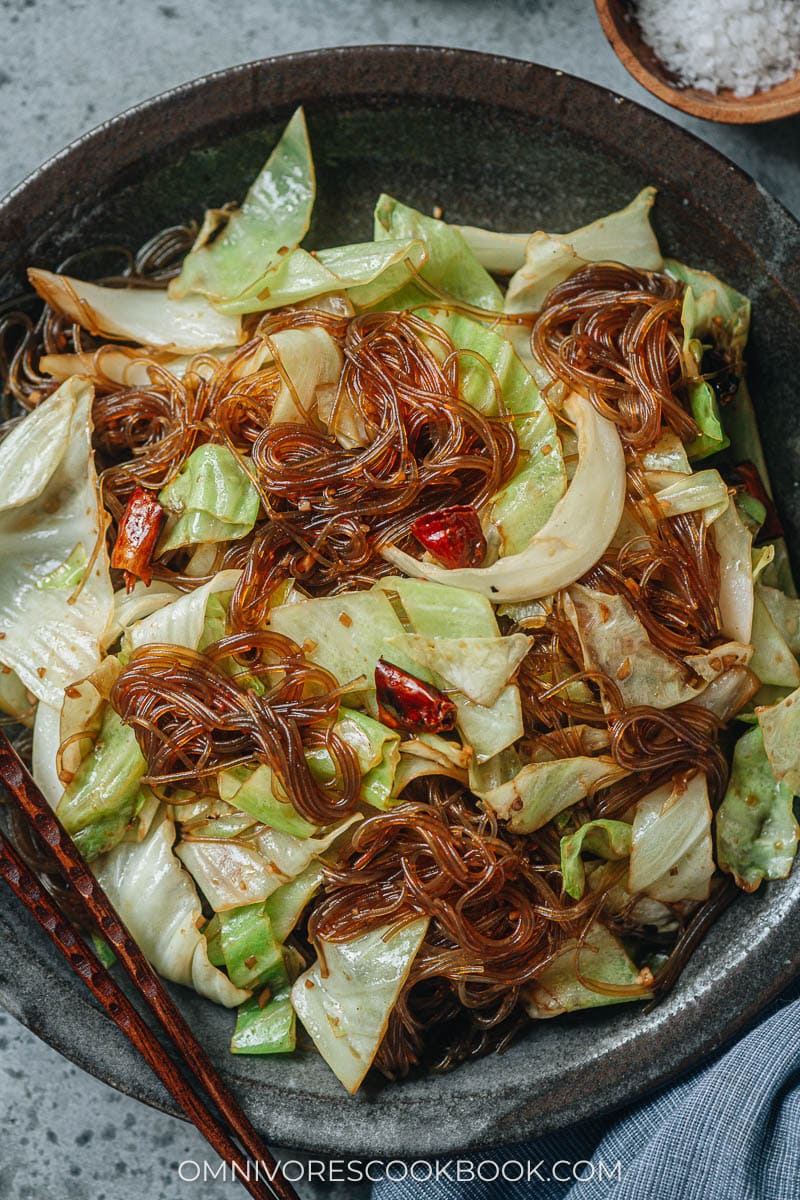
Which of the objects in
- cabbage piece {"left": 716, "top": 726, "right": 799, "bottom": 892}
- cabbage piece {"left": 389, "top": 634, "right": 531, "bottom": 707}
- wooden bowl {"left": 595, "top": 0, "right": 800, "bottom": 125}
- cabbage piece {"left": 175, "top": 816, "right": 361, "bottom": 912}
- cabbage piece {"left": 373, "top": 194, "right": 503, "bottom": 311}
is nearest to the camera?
cabbage piece {"left": 389, "top": 634, "right": 531, "bottom": 707}

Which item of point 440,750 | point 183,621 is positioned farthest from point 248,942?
point 183,621

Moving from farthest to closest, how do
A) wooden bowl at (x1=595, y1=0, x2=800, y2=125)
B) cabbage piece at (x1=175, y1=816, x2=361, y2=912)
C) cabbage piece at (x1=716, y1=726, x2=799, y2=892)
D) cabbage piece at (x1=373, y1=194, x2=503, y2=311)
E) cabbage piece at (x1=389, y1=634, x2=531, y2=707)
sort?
wooden bowl at (x1=595, y1=0, x2=800, y2=125) < cabbage piece at (x1=373, y1=194, x2=503, y2=311) < cabbage piece at (x1=716, y1=726, x2=799, y2=892) < cabbage piece at (x1=175, y1=816, x2=361, y2=912) < cabbage piece at (x1=389, y1=634, x2=531, y2=707)

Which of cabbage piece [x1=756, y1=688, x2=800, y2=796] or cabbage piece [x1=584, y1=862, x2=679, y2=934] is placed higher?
cabbage piece [x1=756, y1=688, x2=800, y2=796]

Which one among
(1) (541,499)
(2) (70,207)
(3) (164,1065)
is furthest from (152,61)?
(3) (164,1065)

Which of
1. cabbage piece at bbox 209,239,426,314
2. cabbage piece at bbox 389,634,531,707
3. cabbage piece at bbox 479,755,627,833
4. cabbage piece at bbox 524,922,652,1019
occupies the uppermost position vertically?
cabbage piece at bbox 209,239,426,314

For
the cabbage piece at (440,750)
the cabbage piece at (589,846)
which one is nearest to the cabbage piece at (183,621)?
the cabbage piece at (440,750)

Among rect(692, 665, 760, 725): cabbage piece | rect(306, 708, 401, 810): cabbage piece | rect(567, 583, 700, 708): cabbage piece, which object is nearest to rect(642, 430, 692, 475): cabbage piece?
rect(567, 583, 700, 708): cabbage piece

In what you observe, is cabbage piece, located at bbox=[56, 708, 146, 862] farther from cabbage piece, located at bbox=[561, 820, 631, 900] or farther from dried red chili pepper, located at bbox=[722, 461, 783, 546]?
dried red chili pepper, located at bbox=[722, 461, 783, 546]

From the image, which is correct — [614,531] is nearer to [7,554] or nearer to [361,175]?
[361,175]
